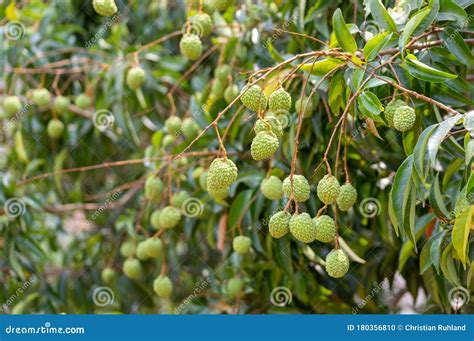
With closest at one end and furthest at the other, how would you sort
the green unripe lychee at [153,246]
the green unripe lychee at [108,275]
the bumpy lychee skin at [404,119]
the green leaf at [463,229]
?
the green leaf at [463,229] < the bumpy lychee skin at [404,119] < the green unripe lychee at [153,246] < the green unripe lychee at [108,275]

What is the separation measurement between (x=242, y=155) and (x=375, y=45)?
816mm

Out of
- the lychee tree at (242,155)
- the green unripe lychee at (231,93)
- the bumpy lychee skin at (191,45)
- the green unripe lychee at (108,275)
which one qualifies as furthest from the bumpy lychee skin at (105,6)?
the green unripe lychee at (108,275)

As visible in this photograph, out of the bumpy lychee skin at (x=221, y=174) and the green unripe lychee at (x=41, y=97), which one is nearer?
the bumpy lychee skin at (x=221, y=174)

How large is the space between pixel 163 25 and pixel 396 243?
4.32 feet

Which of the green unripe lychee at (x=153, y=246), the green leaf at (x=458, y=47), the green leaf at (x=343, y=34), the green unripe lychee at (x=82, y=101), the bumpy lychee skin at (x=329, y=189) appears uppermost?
the green leaf at (x=343, y=34)

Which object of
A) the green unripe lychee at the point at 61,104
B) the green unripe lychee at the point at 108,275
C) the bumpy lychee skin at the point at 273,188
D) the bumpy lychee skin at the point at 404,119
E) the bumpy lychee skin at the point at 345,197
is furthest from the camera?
the green unripe lychee at the point at 61,104

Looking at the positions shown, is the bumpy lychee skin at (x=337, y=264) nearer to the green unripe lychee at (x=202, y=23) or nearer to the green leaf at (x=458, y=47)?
the green leaf at (x=458, y=47)

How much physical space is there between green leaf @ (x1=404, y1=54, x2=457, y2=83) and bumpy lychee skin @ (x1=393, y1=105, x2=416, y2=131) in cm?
7

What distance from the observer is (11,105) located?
8.60 ft

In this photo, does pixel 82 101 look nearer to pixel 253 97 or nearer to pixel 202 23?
pixel 202 23

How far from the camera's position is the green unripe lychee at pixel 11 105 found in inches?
103

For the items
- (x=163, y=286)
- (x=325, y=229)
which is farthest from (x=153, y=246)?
(x=325, y=229)

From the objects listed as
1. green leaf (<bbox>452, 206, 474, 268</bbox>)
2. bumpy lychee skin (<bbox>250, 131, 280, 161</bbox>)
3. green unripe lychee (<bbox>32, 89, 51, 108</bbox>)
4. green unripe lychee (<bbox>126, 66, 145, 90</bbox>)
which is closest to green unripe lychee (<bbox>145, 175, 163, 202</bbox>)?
green unripe lychee (<bbox>126, 66, 145, 90</bbox>)

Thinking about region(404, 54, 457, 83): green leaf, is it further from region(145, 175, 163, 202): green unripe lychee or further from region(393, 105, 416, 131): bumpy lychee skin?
region(145, 175, 163, 202): green unripe lychee
